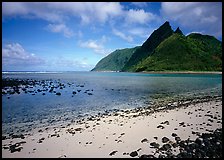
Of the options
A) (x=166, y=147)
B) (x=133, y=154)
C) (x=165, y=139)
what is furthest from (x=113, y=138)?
(x=166, y=147)

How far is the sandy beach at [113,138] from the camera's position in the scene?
1106cm

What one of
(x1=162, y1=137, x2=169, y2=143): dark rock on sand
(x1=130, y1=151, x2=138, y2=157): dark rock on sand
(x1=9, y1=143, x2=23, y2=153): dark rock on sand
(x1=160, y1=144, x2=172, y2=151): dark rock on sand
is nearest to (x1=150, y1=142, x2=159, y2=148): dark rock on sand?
(x1=160, y1=144, x2=172, y2=151): dark rock on sand

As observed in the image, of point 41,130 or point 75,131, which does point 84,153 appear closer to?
point 75,131

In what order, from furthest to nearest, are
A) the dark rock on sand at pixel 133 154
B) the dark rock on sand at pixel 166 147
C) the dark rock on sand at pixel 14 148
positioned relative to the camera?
the dark rock on sand at pixel 14 148
the dark rock on sand at pixel 166 147
the dark rock on sand at pixel 133 154

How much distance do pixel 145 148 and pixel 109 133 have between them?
4128mm

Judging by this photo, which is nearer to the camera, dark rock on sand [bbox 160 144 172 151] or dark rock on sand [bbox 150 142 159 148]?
dark rock on sand [bbox 160 144 172 151]

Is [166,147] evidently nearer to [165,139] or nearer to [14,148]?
[165,139]

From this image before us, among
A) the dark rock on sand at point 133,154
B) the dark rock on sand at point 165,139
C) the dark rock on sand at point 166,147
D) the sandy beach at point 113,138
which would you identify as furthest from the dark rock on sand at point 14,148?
the dark rock on sand at point 165,139

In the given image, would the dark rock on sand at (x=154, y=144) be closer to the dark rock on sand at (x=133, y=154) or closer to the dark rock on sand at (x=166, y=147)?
the dark rock on sand at (x=166, y=147)

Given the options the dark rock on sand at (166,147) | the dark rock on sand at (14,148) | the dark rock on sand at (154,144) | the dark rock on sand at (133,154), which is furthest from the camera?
the dark rock on sand at (14,148)

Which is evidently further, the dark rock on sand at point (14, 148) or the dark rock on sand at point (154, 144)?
the dark rock on sand at point (14, 148)

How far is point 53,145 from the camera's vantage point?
12453 millimetres

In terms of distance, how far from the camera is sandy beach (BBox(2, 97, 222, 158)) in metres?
11.1

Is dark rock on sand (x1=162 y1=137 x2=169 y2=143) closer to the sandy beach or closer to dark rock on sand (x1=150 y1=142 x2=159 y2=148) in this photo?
the sandy beach
